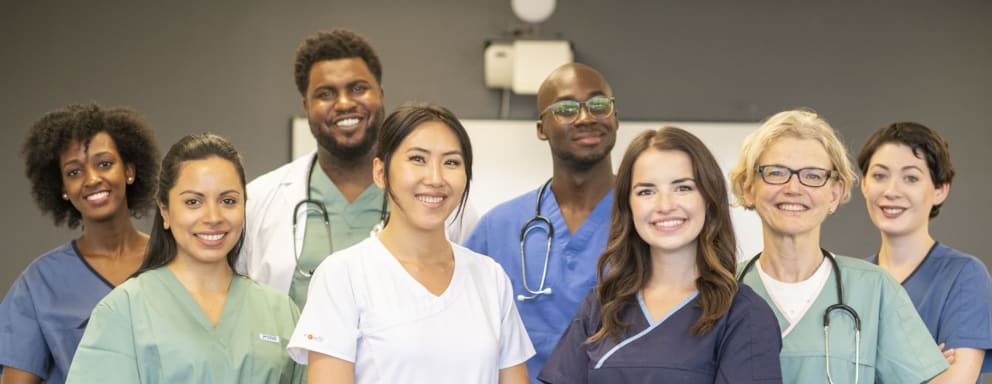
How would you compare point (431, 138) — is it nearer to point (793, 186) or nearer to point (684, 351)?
point (684, 351)

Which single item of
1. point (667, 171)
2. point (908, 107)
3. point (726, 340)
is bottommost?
point (726, 340)

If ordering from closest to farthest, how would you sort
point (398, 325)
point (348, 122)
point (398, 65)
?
point (398, 325) < point (348, 122) < point (398, 65)

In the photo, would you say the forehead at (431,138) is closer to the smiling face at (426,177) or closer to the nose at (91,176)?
the smiling face at (426,177)

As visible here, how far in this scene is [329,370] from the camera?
1.92 metres

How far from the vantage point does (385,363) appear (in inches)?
76.8

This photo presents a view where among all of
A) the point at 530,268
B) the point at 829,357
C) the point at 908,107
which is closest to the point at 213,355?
the point at 530,268

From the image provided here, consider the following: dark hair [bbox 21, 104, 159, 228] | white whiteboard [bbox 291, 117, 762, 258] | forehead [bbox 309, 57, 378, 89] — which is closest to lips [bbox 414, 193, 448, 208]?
forehead [bbox 309, 57, 378, 89]

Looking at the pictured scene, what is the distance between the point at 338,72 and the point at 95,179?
735 millimetres

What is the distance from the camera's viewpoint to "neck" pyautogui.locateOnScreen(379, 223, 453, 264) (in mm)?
2105

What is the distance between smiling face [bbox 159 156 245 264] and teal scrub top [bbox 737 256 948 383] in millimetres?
1285

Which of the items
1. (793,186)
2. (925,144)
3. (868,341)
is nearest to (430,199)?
(793,186)

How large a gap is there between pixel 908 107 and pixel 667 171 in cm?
369

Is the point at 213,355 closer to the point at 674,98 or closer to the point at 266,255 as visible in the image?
the point at 266,255

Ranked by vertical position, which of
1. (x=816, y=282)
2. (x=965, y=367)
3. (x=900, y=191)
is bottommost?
(x=965, y=367)
